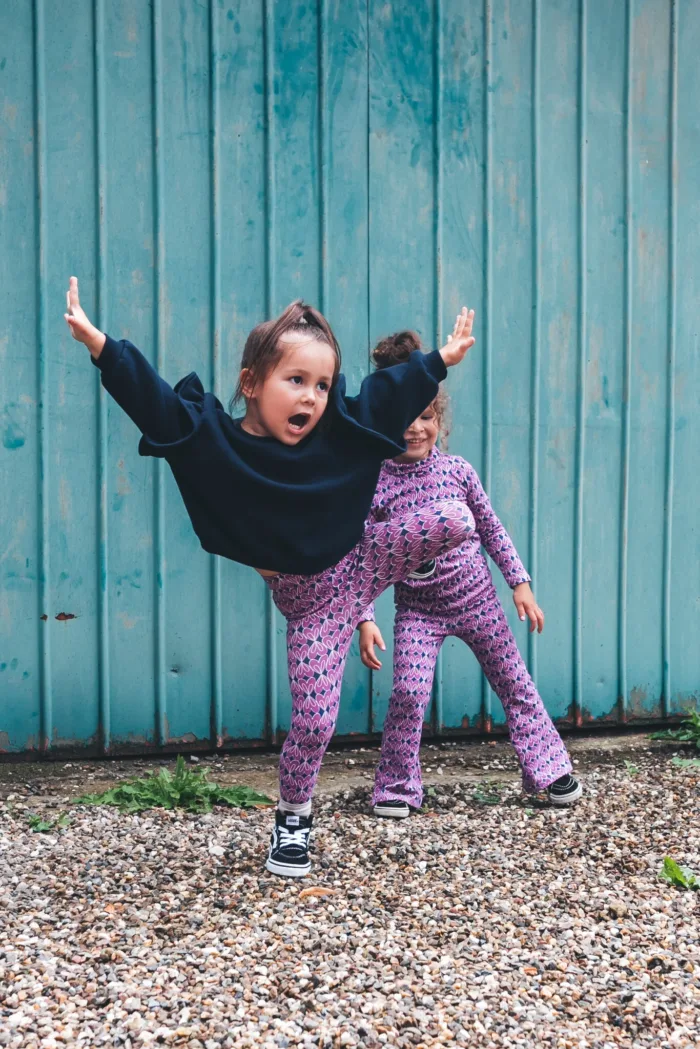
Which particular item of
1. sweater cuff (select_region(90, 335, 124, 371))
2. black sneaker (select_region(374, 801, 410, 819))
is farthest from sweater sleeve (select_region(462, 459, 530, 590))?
sweater cuff (select_region(90, 335, 124, 371))

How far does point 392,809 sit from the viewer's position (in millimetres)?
3127

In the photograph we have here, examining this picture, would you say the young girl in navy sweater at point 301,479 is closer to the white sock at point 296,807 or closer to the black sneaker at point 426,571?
the white sock at point 296,807

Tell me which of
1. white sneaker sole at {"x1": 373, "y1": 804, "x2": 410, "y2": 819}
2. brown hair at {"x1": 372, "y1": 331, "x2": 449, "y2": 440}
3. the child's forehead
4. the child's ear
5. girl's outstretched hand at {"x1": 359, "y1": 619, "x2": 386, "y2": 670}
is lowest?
white sneaker sole at {"x1": 373, "y1": 804, "x2": 410, "y2": 819}

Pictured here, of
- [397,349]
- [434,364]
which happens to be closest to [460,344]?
[434,364]

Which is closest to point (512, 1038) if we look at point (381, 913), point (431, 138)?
point (381, 913)

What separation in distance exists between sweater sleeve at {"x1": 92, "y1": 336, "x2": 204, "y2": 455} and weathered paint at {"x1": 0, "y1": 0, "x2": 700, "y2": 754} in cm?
129

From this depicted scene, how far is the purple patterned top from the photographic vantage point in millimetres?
3150

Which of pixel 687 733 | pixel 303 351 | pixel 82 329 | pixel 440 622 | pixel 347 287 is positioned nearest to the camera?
pixel 82 329

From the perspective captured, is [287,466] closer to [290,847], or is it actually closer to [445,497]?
[445,497]

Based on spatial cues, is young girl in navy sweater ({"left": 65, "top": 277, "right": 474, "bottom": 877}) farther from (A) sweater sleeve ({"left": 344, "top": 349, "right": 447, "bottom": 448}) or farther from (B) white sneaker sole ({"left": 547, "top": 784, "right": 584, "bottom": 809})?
(B) white sneaker sole ({"left": 547, "top": 784, "right": 584, "bottom": 809})

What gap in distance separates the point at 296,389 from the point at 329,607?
0.59 metres

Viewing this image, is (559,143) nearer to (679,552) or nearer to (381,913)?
(679,552)

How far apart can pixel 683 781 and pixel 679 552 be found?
1.11 metres

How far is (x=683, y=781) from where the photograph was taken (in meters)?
3.59
